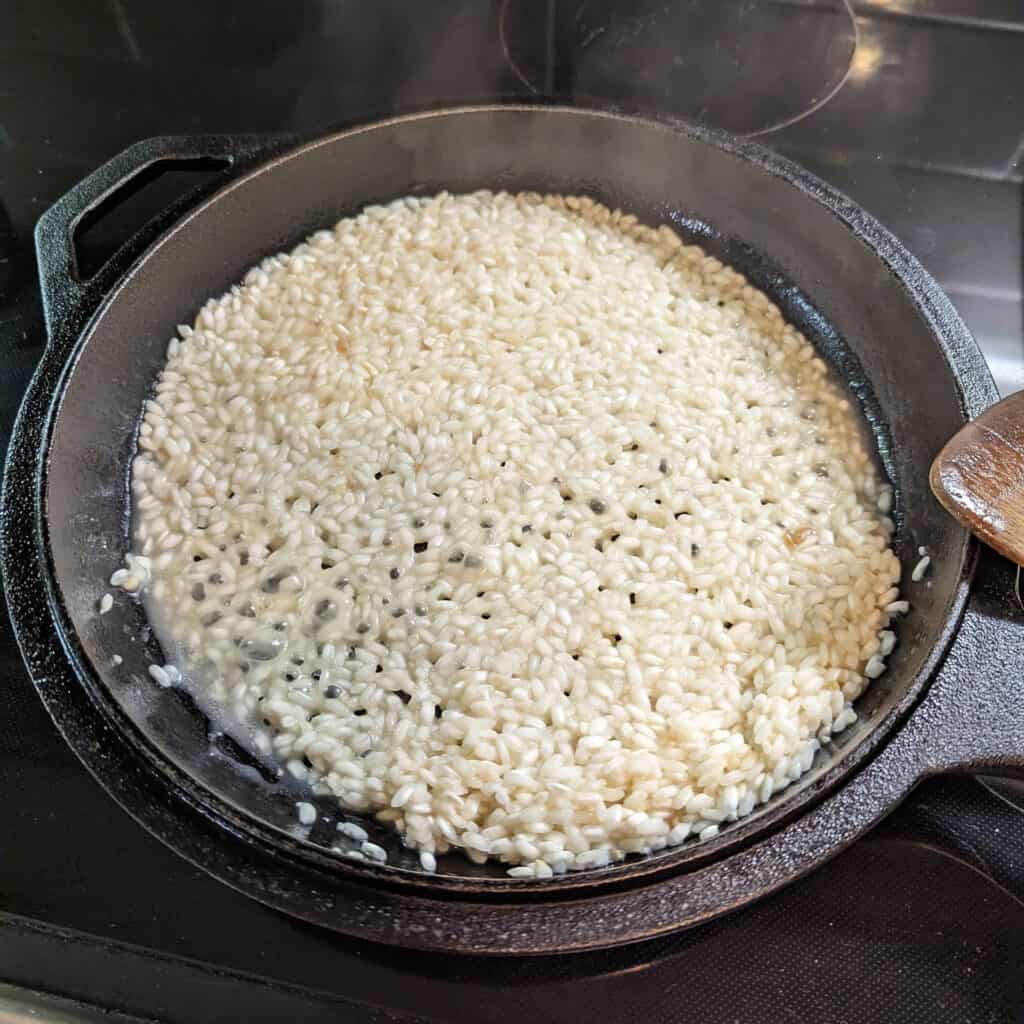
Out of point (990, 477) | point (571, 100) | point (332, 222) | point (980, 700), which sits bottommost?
point (980, 700)

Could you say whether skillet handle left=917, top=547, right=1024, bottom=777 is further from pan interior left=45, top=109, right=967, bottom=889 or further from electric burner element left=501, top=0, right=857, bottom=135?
electric burner element left=501, top=0, right=857, bottom=135

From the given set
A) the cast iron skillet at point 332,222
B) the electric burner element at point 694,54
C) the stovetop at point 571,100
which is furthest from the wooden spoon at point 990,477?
the electric burner element at point 694,54

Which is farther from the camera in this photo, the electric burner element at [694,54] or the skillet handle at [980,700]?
the electric burner element at [694,54]

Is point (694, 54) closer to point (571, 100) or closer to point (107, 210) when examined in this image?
point (571, 100)

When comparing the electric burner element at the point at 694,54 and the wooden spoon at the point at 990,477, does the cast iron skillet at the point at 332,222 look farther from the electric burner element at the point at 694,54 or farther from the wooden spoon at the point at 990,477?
the electric burner element at the point at 694,54

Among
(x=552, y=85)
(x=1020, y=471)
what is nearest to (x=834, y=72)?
(x=552, y=85)

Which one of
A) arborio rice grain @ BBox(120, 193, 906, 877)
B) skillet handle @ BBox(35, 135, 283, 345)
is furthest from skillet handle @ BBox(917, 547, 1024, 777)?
skillet handle @ BBox(35, 135, 283, 345)

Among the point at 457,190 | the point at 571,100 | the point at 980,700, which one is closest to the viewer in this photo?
the point at 980,700

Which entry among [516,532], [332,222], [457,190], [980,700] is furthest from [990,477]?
[332,222]
